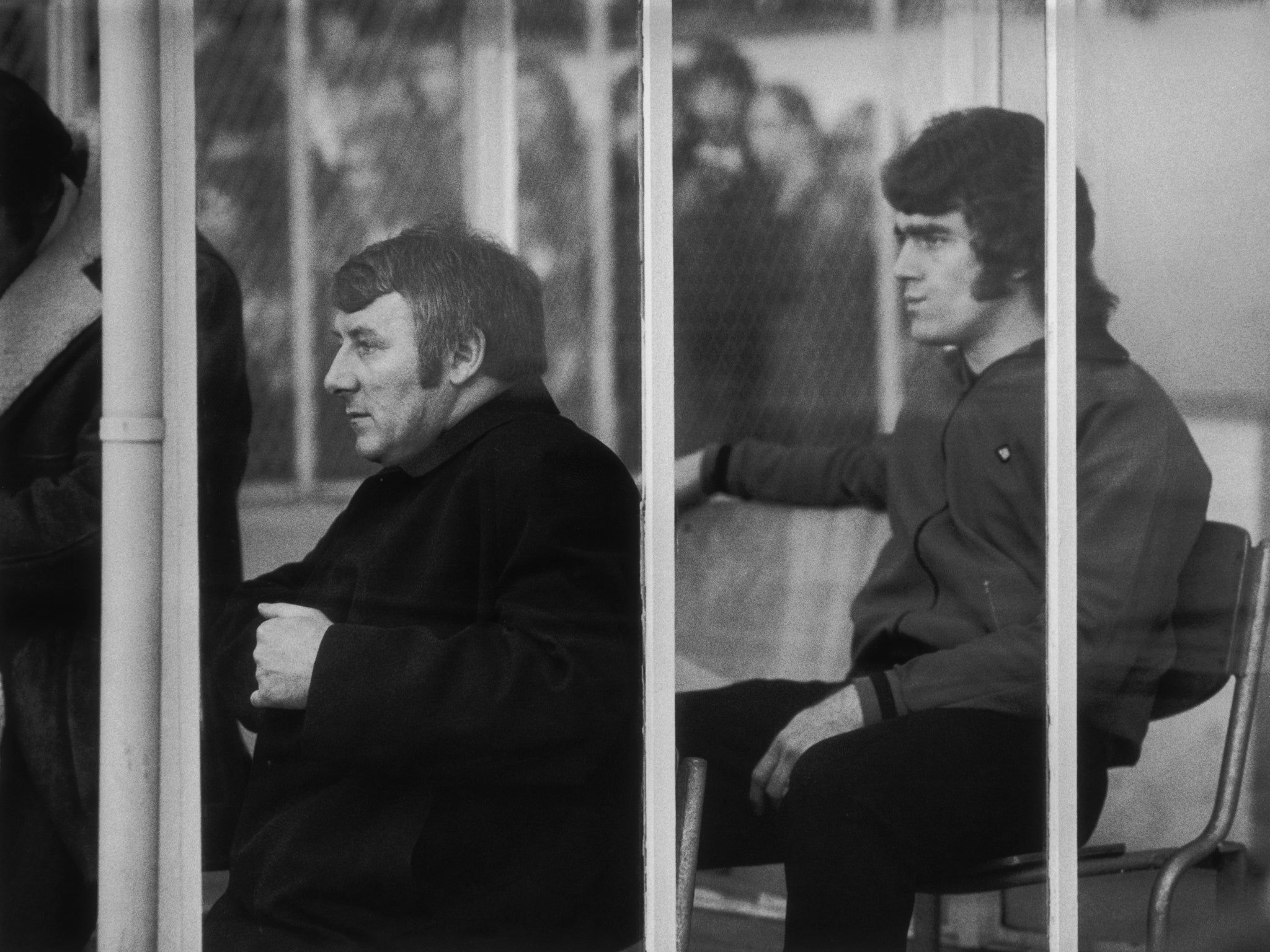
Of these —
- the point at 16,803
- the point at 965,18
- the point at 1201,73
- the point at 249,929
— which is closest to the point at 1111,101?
the point at 1201,73

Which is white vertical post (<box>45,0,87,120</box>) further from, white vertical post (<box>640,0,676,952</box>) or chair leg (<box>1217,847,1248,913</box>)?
chair leg (<box>1217,847,1248,913</box>)

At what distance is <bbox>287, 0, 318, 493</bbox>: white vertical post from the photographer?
241cm

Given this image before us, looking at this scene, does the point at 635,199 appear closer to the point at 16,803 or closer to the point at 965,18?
the point at 965,18

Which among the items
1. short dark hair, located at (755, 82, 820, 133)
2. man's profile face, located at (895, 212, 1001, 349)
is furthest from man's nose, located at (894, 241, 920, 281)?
short dark hair, located at (755, 82, 820, 133)

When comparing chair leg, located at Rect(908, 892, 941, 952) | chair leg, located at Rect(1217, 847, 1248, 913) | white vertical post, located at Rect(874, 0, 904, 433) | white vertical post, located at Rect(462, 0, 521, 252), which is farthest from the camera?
chair leg, located at Rect(908, 892, 941, 952)

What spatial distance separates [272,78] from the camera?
2.51 m

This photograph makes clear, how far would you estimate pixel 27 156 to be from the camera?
256 centimetres

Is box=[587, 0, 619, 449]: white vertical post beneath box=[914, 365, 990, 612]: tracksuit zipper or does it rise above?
above

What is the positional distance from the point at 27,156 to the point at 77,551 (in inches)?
20.9

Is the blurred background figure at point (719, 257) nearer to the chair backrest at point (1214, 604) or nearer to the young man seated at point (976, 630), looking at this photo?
the young man seated at point (976, 630)

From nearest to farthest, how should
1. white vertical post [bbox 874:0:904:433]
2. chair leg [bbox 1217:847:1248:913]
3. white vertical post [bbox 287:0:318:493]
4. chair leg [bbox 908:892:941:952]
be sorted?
white vertical post [bbox 287:0:318:493] → chair leg [bbox 1217:847:1248:913] → white vertical post [bbox 874:0:904:433] → chair leg [bbox 908:892:941:952]

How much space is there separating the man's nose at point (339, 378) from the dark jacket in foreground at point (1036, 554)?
2.58 ft

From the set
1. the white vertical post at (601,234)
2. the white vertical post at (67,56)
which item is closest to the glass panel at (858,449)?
the white vertical post at (601,234)

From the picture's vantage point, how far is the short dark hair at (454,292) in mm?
2346
